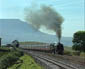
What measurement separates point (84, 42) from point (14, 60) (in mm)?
34347

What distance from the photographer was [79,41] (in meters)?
61.0

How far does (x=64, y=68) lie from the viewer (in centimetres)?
1681

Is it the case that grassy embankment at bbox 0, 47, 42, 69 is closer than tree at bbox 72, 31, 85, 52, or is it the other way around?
grassy embankment at bbox 0, 47, 42, 69

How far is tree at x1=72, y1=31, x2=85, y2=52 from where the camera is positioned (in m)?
59.3

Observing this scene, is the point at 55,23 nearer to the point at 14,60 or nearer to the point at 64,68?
the point at 14,60

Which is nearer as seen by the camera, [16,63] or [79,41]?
[16,63]

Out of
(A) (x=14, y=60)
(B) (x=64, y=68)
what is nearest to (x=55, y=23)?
(A) (x=14, y=60)

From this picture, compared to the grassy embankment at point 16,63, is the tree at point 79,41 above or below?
above

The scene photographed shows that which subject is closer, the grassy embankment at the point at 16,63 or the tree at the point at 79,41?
the grassy embankment at the point at 16,63

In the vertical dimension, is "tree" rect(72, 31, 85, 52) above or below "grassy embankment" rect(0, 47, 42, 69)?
above

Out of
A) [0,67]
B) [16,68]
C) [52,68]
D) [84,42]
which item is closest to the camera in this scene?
[52,68]

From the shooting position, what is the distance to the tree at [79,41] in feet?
195

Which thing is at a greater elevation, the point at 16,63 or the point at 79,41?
the point at 79,41

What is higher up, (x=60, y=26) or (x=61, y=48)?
(x=60, y=26)
